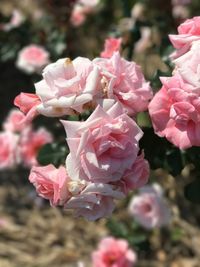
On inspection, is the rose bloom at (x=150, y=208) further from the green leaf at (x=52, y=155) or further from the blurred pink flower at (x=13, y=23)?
the blurred pink flower at (x=13, y=23)

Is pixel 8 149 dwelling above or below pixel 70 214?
above

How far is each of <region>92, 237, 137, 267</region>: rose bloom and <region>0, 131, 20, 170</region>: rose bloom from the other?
49cm

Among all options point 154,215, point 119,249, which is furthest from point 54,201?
point 154,215

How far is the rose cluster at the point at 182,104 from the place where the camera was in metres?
0.98

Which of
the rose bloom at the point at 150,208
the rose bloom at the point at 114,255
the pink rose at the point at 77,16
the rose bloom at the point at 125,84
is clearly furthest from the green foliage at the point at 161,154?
the pink rose at the point at 77,16

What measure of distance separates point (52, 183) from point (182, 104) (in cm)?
27

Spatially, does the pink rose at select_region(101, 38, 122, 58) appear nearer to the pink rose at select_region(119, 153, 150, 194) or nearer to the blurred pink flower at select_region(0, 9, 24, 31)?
the pink rose at select_region(119, 153, 150, 194)

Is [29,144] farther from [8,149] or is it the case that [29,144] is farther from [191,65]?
[191,65]

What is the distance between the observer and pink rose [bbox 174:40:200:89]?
979 mm

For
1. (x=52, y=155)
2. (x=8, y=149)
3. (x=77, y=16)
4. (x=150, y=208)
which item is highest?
(x=52, y=155)

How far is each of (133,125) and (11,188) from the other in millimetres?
1825

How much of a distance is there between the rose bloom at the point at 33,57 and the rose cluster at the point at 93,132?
1.35 m

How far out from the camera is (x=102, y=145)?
938 mm

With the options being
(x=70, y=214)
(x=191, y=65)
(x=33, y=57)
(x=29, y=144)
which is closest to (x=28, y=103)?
(x=191, y=65)
